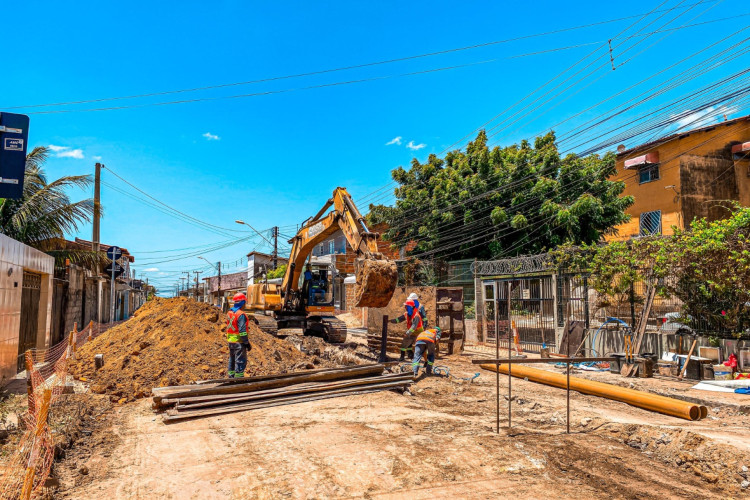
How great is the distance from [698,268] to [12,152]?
13457mm

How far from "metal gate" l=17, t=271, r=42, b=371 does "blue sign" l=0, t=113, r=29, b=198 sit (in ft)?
13.8

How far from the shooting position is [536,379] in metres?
10.2

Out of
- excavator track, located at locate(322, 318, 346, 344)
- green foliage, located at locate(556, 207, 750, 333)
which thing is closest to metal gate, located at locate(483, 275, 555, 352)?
green foliage, located at locate(556, 207, 750, 333)

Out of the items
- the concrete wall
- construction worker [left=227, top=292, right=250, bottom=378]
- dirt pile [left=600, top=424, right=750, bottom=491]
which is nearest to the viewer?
dirt pile [left=600, top=424, right=750, bottom=491]

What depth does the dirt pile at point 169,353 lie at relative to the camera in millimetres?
9266

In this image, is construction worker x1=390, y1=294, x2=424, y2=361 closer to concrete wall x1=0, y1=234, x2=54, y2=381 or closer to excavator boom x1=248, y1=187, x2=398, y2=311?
excavator boom x1=248, y1=187, x2=398, y2=311

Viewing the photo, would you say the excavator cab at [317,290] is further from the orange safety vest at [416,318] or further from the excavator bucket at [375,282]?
the excavator bucket at [375,282]

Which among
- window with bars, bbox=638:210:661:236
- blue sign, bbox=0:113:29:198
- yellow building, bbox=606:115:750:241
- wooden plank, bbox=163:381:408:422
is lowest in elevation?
wooden plank, bbox=163:381:408:422

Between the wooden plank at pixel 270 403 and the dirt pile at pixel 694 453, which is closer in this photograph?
the dirt pile at pixel 694 453

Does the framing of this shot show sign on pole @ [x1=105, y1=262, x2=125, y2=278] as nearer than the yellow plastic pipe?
No

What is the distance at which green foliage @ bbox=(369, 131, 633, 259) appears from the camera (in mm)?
21625

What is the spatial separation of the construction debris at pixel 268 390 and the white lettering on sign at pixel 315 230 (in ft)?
18.3

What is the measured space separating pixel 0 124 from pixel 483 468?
7.56m

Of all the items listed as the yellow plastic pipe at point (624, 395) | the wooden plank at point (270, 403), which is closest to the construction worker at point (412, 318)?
the wooden plank at point (270, 403)
